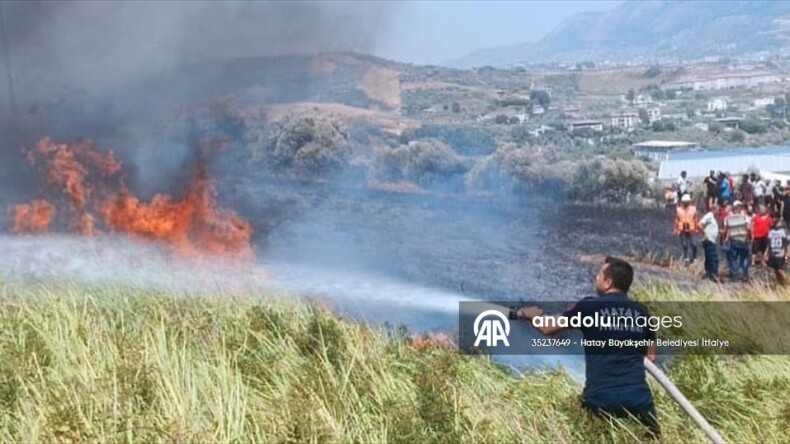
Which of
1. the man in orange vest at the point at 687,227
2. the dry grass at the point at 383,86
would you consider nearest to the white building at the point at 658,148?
the man in orange vest at the point at 687,227

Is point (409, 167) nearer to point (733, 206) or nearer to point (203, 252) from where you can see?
point (203, 252)

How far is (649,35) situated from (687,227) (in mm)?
1858

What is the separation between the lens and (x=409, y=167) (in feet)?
28.5

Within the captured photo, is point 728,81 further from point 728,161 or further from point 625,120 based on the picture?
point 625,120

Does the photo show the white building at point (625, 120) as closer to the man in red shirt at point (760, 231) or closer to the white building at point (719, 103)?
the white building at point (719, 103)

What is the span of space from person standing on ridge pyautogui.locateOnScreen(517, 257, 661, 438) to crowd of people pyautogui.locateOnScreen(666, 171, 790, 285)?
10.9ft

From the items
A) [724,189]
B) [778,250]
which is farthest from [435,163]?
[778,250]

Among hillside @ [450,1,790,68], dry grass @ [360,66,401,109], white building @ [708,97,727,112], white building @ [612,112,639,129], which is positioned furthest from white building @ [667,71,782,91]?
dry grass @ [360,66,401,109]

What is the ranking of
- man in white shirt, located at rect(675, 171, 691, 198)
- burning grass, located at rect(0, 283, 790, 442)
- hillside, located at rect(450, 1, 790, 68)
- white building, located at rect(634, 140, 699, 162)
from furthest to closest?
hillside, located at rect(450, 1, 790, 68) → white building, located at rect(634, 140, 699, 162) → man in white shirt, located at rect(675, 171, 691, 198) → burning grass, located at rect(0, 283, 790, 442)

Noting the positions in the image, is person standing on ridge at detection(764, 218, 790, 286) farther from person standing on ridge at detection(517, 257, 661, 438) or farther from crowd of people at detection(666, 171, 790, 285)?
person standing on ridge at detection(517, 257, 661, 438)

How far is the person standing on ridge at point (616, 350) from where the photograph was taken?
467 cm

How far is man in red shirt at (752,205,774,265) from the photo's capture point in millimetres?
7750

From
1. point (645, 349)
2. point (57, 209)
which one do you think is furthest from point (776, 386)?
point (57, 209)

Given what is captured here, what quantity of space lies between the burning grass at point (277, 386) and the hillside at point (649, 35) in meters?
3.01
